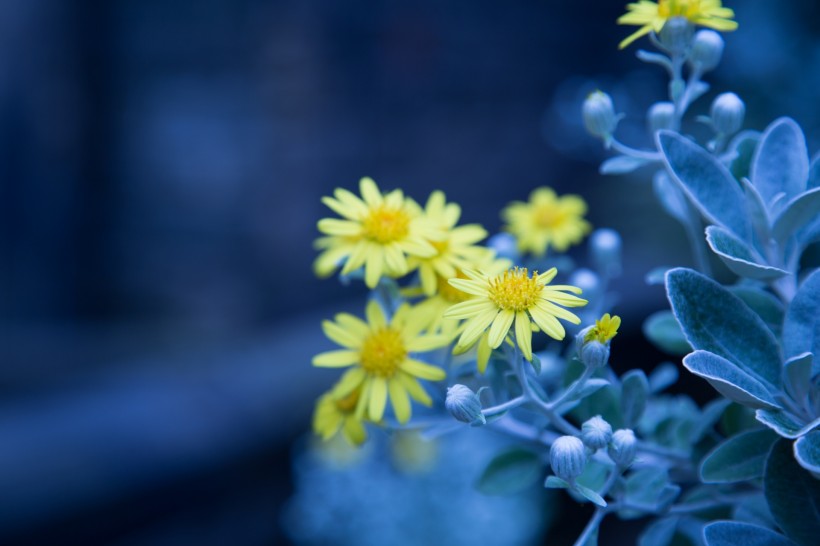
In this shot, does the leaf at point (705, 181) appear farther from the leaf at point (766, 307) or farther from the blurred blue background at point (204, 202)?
the blurred blue background at point (204, 202)

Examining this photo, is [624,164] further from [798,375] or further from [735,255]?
[798,375]

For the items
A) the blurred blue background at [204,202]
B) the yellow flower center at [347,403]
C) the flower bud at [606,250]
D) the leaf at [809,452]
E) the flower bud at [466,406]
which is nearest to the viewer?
the leaf at [809,452]

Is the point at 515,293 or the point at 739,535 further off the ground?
→ the point at 515,293

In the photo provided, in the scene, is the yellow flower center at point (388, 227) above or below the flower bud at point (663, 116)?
below

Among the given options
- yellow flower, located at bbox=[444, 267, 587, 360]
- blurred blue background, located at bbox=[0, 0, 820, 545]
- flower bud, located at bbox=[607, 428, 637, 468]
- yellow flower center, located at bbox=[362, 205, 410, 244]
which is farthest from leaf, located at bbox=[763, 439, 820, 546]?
blurred blue background, located at bbox=[0, 0, 820, 545]

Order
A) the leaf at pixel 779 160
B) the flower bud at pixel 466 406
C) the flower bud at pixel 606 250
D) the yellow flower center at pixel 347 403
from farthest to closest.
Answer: the flower bud at pixel 606 250 → the yellow flower center at pixel 347 403 → the leaf at pixel 779 160 → the flower bud at pixel 466 406

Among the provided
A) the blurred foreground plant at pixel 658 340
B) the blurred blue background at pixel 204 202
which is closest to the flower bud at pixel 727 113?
the blurred foreground plant at pixel 658 340

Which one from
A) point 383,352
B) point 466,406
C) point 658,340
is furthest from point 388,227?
point 658,340
